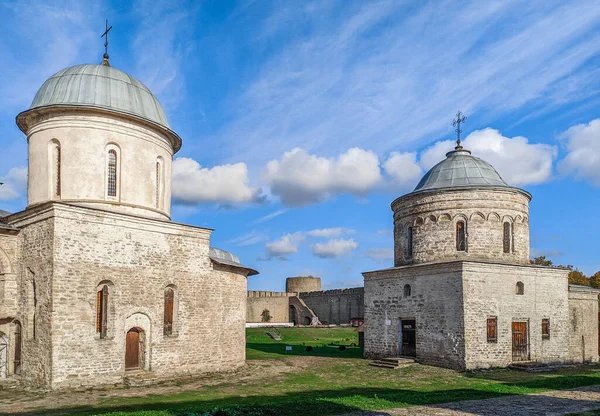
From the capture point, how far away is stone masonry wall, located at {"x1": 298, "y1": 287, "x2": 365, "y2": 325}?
43406mm

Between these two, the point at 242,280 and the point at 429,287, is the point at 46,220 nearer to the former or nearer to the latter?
the point at 242,280

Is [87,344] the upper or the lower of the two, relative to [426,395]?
upper

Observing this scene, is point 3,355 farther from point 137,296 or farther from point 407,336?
point 407,336

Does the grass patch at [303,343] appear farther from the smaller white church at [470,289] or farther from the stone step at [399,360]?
the smaller white church at [470,289]

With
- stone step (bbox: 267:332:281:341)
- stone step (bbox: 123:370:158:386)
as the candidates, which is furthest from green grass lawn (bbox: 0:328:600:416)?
stone step (bbox: 267:332:281:341)

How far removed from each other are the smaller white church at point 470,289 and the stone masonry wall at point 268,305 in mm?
24008

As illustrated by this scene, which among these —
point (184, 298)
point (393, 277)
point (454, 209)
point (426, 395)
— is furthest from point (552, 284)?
point (184, 298)

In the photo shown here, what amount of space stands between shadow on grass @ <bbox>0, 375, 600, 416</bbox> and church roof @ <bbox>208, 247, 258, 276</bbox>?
256 inches

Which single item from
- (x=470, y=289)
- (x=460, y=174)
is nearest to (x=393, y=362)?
(x=470, y=289)

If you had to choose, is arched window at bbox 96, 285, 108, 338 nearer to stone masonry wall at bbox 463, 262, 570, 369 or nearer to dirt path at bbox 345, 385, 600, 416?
dirt path at bbox 345, 385, 600, 416

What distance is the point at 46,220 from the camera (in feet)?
50.1

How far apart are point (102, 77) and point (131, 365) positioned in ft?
31.8

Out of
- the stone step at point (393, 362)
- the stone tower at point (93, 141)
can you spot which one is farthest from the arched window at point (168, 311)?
the stone step at point (393, 362)

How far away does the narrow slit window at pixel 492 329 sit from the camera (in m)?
20.7
